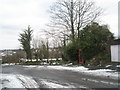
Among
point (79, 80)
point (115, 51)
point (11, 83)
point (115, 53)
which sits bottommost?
point (11, 83)

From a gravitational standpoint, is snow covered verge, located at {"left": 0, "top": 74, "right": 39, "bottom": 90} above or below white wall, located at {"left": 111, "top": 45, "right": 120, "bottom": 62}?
below

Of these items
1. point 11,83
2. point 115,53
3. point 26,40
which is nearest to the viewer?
point 11,83

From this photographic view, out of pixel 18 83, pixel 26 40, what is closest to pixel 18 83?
pixel 18 83

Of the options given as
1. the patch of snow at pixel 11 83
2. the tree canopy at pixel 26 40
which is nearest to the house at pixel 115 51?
the patch of snow at pixel 11 83

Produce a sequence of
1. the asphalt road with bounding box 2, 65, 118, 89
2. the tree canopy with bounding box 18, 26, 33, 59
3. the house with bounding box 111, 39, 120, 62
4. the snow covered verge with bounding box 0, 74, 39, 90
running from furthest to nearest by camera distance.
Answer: the tree canopy with bounding box 18, 26, 33, 59 < the house with bounding box 111, 39, 120, 62 < the snow covered verge with bounding box 0, 74, 39, 90 < the asphalt road with bounding box 2, 65, 118, 89

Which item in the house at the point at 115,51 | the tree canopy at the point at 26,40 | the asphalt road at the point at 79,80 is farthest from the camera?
the tree canopy at the point at 26,40

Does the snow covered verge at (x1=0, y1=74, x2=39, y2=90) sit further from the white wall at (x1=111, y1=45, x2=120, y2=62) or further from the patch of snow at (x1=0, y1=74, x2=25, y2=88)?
the white wall at (x1=111, y1=45, x2=120, y2=62)

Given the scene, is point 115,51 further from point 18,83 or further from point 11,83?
point 11,83

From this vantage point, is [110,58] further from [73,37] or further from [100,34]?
[73,37]

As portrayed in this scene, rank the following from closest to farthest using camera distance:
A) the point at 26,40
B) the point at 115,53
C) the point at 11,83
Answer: the point at 11,83 → the point at 115,53 → the point at 26,40

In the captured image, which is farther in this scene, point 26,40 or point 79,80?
point 26,40

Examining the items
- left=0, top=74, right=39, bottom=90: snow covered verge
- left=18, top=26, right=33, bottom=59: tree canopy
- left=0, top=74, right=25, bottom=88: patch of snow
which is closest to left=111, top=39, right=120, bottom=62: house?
left=0, top=74, right=39, bottom=90: snow covered verge

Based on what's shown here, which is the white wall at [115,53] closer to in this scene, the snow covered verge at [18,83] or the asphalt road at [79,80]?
the asphalt road at [79,80]

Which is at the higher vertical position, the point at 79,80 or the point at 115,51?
the point at 115,51
